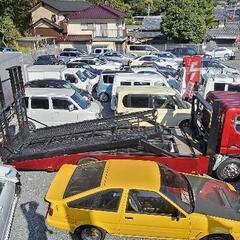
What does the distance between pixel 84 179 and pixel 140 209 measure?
133 centimetres

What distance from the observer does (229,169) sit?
9.55 metres

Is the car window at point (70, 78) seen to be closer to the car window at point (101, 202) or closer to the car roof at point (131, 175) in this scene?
the car roof at point (131, 175)

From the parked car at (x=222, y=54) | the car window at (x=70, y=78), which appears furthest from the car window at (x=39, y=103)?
the parked car at (x=222, y=54)

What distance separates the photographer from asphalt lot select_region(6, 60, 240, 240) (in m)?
7.32

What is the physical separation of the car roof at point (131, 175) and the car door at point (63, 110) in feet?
19.7

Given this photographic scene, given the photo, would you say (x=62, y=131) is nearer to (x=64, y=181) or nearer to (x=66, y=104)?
(x=66, y=104)

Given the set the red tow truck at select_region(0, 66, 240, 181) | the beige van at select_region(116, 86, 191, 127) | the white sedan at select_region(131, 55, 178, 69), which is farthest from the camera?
the white sedan at select_region(131, 55, 178, 69)

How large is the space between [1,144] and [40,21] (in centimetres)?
4068

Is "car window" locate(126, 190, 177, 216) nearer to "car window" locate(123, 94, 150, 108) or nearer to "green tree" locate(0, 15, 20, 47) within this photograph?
"car window" locate(123, 94, 150, 108)

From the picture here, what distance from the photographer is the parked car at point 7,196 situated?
6.70 meters

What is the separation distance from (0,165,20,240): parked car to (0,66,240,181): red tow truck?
1806 mm

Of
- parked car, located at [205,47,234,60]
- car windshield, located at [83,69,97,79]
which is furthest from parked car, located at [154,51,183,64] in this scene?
car windshield, located at [83,69,97,79]

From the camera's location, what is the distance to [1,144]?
9.93m

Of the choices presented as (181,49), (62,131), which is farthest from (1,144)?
(181,49)
